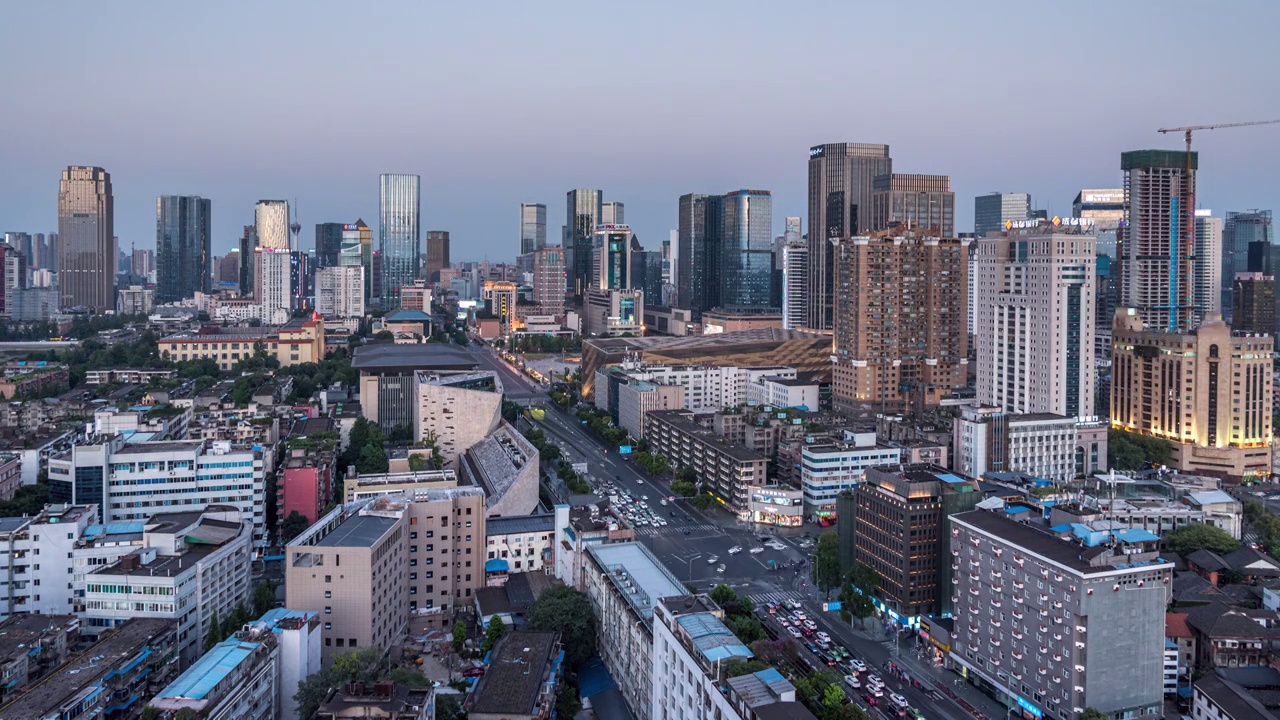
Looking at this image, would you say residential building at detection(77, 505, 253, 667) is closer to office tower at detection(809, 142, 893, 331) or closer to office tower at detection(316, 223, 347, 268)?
office tower at detection(809, 142, 893, 331)

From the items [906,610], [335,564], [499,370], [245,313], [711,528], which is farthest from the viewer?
[245,313]

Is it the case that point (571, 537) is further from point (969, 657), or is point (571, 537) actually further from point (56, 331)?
point (56, 331)

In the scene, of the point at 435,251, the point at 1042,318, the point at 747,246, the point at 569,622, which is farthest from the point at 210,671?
the point at 435,251

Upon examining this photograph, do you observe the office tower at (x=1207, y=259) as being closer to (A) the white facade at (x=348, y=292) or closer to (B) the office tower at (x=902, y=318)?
(B) the office tower at (x=902, y=318)

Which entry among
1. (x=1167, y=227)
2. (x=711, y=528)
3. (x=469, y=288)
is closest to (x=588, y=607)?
(x=711, y=528)

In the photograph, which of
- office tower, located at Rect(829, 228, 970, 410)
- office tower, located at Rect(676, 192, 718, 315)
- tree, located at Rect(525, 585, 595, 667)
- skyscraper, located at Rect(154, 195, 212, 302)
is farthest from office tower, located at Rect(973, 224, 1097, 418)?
skyscraper, located at Rect(154, 195, 212, 302)

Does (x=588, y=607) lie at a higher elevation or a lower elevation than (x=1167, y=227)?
lower
